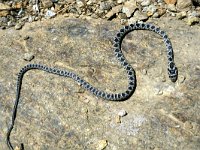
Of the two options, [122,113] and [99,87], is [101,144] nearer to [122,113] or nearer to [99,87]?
[122,113]

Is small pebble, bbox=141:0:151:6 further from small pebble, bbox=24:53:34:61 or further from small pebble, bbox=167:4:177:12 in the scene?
small pebble, bbox=24:53:34:61

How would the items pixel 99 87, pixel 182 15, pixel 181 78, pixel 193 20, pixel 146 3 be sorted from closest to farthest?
pixel 181 78 < pixel 99 87 < pixel 193 20 < pixel 182 15 < pixel 146 3

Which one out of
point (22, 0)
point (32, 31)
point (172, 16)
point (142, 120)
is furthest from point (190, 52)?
point (22, 0)

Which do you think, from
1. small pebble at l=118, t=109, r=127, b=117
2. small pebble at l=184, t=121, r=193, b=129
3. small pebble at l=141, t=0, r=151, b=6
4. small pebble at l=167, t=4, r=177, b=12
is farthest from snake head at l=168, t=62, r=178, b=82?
small pebble at l=141, t=0, r=151, b=6

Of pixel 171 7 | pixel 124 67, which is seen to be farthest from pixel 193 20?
pixel 124 67

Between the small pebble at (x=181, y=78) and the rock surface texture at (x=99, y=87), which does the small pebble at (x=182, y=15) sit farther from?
the small pebble at (x=181, y=78)

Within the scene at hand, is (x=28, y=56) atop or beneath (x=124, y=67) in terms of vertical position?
beneath

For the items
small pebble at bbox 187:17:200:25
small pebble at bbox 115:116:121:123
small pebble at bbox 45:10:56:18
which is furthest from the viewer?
small pebble at bbox 45:10:56:18
